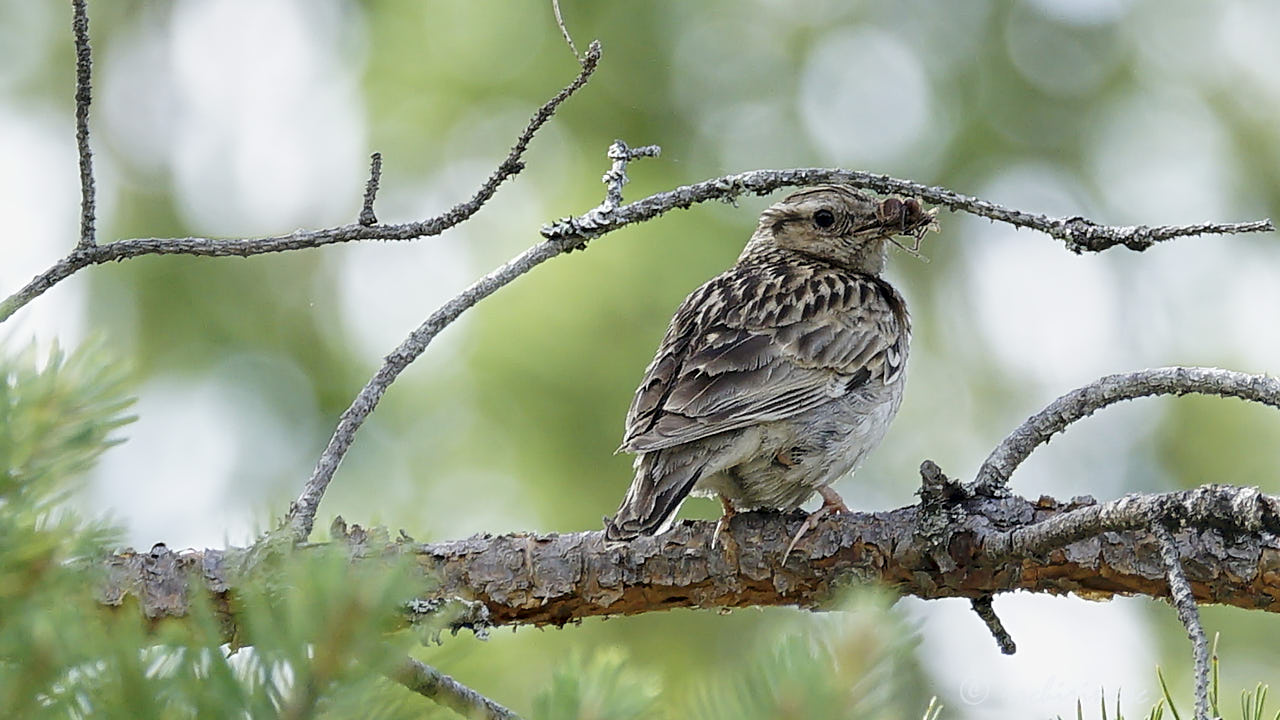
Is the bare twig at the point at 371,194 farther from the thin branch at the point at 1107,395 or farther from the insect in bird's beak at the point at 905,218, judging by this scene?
the insect in bird's beak at the point at 905,218

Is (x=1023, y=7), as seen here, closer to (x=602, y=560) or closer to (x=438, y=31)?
(x=438, y=31)

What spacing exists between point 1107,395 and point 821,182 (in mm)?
821

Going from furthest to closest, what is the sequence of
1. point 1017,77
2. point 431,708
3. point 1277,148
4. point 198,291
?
1. point 1017,77
2. point 1277,148
3. point 198,291
4. point 431,708

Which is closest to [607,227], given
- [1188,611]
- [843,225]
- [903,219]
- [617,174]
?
[617,174]

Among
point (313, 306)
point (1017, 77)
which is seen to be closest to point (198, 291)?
point (313, 306)

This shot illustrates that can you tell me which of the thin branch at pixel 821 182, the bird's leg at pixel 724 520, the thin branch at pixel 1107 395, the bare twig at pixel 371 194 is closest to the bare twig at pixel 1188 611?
the thin branch at pixel 1107 395

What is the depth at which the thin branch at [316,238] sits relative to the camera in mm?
2762

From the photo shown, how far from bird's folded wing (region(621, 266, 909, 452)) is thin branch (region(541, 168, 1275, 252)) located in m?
0.79

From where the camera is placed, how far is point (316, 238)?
286 centimetres

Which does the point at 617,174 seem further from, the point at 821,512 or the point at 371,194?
the point at 821,512

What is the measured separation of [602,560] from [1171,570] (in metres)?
1.59

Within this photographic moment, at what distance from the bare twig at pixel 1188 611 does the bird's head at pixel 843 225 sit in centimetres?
266

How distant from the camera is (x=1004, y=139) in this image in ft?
28.7

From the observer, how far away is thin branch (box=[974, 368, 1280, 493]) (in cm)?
281
